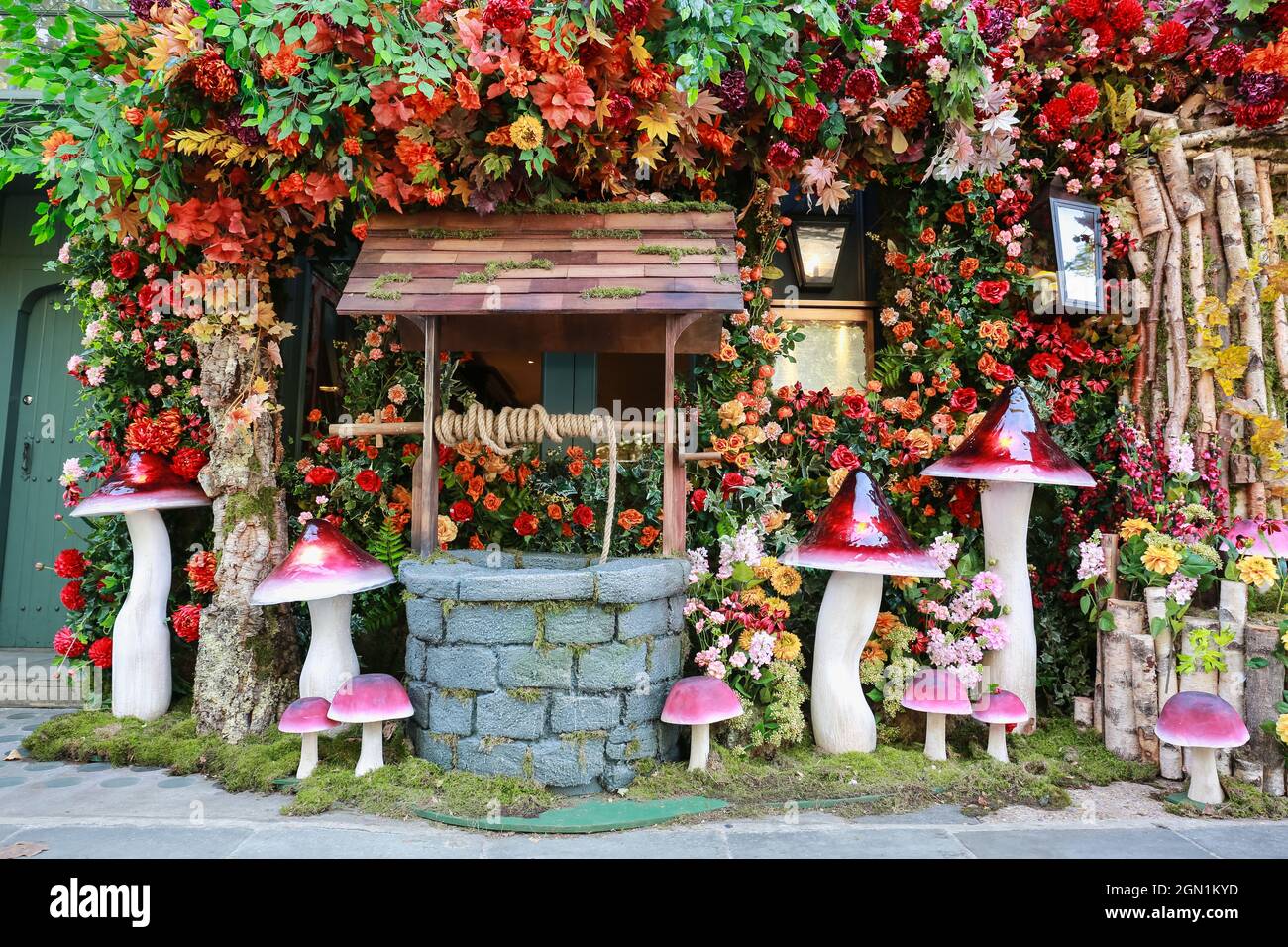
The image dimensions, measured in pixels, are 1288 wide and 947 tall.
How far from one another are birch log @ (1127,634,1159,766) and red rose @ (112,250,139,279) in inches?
237

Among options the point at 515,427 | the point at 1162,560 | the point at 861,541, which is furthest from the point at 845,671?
the point at 515,427

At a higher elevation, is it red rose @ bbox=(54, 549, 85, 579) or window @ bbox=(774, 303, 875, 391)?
window @ bbox=(774, 303, 875, 391)

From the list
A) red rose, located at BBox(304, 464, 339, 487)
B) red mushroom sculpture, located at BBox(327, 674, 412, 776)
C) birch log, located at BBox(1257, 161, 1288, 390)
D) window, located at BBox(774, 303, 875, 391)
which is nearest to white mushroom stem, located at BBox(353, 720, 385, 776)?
red mushroom sculpture, located at BBox(327, 674, 412, 776)

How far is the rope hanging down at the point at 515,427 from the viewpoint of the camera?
3729 mm

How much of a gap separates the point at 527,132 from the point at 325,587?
247cm

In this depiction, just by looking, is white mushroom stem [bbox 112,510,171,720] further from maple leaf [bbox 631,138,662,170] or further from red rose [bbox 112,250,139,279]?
maple leaf [bbox 631,138,662,170]

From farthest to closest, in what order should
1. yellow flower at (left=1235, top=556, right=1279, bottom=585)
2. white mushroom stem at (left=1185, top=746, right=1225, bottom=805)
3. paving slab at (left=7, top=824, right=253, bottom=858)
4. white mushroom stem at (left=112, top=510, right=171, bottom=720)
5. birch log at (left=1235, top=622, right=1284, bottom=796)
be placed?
white mushroom stem at (left=112, top=510, right=171, bottom=720) < yellow flower at (left=1235, top=556, right=1279, bottom=585) < birch log at (left=1235, top=622, right=1284, bottom=796) < white mushroom stem at (left=1185, top=746, right=1225, bottom=805) < paving slab at (left=7, top=824, right=253, bottom=858)

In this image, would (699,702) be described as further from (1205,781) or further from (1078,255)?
(1078,255)

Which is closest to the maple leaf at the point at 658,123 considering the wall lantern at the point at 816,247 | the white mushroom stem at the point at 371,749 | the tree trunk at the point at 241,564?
the wall lantern at the point at 816,247

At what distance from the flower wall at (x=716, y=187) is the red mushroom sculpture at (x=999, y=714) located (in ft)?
0.83

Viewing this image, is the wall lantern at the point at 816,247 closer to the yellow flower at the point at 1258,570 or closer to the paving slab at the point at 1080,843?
the yellow flower at the point at 1258,570

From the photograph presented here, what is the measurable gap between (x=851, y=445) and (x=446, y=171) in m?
2.95

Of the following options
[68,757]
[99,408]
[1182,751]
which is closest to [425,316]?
[99,408]

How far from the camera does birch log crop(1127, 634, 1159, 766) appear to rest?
3.59 m
